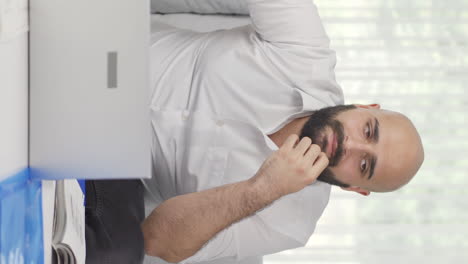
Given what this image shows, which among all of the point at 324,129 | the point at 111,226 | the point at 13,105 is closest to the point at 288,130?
the point at 324,129

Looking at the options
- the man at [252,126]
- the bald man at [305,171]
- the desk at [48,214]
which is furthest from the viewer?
the man at [252,126]

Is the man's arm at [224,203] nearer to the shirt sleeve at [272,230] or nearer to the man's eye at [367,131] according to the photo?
the shirt sleeve at [272,230]

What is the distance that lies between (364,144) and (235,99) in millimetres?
370

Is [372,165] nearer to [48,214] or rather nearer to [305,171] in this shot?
[305,171]

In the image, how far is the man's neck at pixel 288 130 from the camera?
150cm

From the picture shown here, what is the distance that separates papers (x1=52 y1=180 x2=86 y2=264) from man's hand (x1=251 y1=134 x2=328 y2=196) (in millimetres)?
403

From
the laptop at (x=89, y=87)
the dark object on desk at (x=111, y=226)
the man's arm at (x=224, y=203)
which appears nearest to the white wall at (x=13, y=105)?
the laptop at (x=89, y=87)

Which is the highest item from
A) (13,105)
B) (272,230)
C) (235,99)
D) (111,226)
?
(13,105)

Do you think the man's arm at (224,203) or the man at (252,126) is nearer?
the man's arm at (224,203)

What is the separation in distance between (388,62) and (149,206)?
3.28ft

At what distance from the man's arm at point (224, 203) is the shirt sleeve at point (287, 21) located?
0.38 m

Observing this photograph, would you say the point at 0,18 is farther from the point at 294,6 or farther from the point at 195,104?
the point at 294,6

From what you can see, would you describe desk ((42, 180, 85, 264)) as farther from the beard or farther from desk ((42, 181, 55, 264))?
the beard

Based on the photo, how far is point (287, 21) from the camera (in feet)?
4.75
